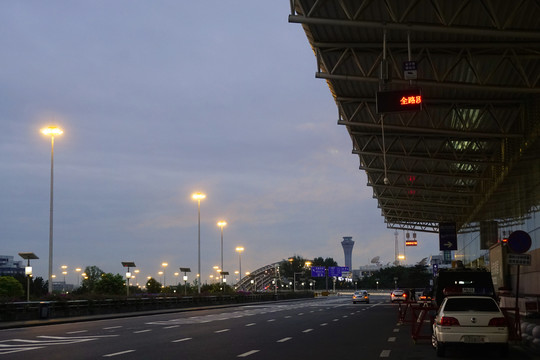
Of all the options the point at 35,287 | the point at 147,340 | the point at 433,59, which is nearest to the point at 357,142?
the point at 433,59

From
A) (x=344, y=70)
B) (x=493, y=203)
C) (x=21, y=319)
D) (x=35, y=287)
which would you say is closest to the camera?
(x=344, y=70)

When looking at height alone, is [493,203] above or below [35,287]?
above

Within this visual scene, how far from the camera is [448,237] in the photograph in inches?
2419

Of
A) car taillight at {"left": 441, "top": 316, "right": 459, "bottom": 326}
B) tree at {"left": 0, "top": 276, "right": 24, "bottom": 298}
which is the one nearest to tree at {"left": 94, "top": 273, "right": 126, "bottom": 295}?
tree at {"left": 0, "top": 276, "right": 24, "bottom": 298}

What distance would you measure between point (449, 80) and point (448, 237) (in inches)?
1227

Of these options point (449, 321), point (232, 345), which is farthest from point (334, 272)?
point (449, 321)

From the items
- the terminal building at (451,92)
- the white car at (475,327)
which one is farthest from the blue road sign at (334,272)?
the white car at (475,327)

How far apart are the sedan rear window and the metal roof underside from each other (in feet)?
29.4

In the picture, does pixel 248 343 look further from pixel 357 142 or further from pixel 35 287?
pixel 35 287

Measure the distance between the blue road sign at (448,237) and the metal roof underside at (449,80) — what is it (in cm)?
475

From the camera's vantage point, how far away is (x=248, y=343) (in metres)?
20.3

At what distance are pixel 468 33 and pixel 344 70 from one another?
9.35 meters

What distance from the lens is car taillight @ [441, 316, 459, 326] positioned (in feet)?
50.6

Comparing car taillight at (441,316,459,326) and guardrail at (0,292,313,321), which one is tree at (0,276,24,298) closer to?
guardrail at (0,292,313,321)
